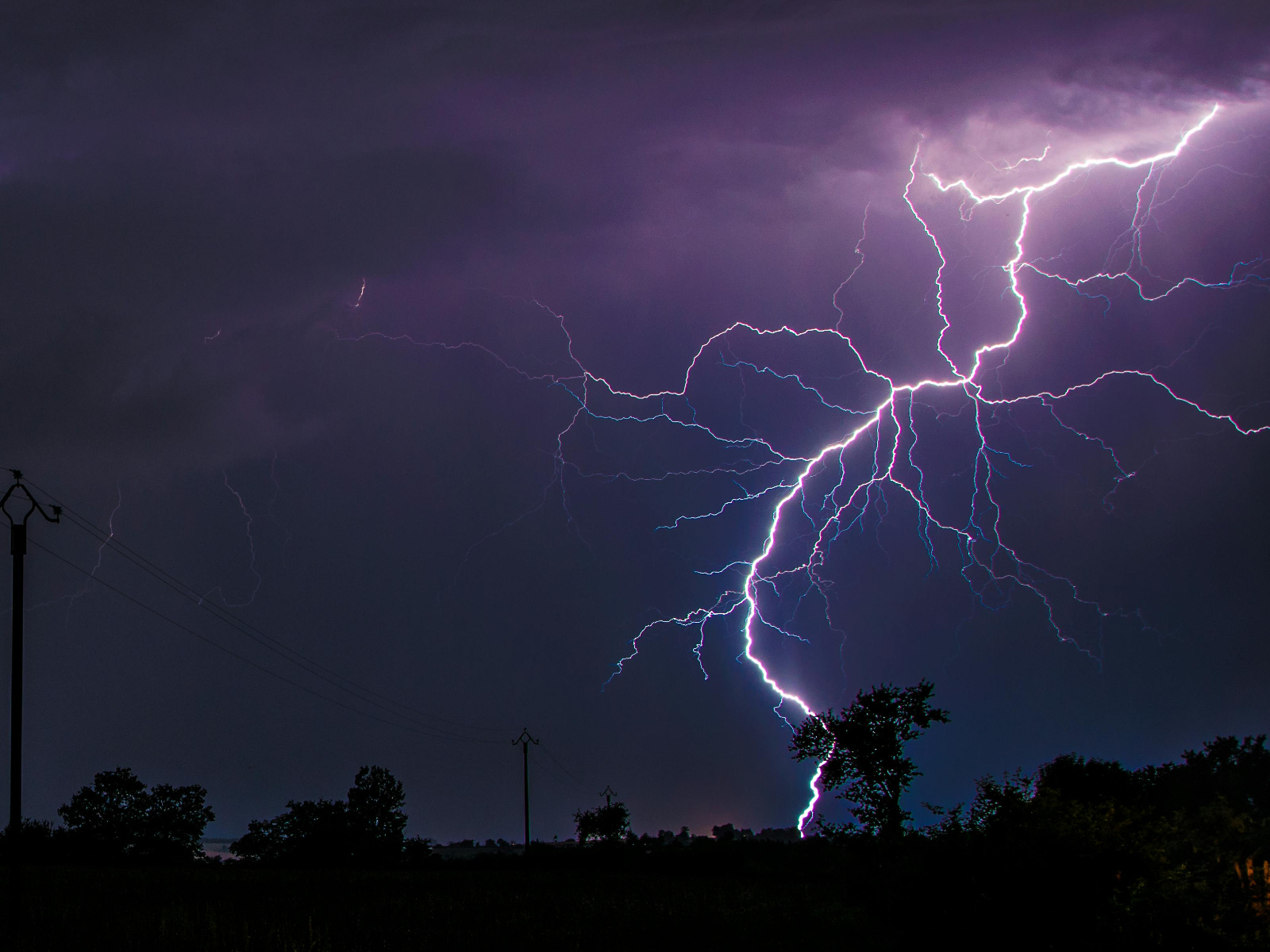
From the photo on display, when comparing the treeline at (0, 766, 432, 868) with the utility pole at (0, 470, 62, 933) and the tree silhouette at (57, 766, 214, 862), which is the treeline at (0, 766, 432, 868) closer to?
the tree silhouette at (57, 766, 214, 862)

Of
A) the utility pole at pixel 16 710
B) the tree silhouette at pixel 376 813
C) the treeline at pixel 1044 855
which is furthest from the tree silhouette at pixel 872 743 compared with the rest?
the tree silhouette at pixel 376 813

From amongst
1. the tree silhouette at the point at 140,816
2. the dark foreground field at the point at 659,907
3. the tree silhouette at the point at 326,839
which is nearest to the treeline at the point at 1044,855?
the dark foreground field at the point at 659,907

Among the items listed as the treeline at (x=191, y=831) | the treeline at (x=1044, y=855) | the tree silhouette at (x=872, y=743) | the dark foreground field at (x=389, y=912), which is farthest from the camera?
the treeline at (x=191, y=831)

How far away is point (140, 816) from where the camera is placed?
53344mm

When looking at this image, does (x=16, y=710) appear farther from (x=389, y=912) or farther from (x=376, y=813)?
(x=376, y=813)

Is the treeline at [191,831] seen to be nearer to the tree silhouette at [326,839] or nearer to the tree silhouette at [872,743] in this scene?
the tree silhouette at [326,839]

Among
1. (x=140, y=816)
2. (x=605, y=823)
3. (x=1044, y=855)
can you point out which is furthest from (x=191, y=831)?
(x=1044, y=855)

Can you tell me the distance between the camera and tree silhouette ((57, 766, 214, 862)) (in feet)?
169

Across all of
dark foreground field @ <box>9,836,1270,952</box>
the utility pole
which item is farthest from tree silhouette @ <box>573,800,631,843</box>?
the utility pole

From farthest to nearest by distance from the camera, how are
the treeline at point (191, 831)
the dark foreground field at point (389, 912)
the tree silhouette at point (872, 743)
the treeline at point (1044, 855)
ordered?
the treeline at point (191, 831) → the tree silhouette at point (872, 743) → the dark foreground field at point (389, 912) → the treeline at point (1044, 855)

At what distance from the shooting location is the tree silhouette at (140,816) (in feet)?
169

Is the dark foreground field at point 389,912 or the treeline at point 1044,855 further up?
the treeline at point 1044,855

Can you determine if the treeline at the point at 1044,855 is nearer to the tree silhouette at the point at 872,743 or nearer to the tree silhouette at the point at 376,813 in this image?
the tree silhouette at the point at 872,743

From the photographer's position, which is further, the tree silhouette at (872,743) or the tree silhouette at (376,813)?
the tree silhouette at (376,813)
